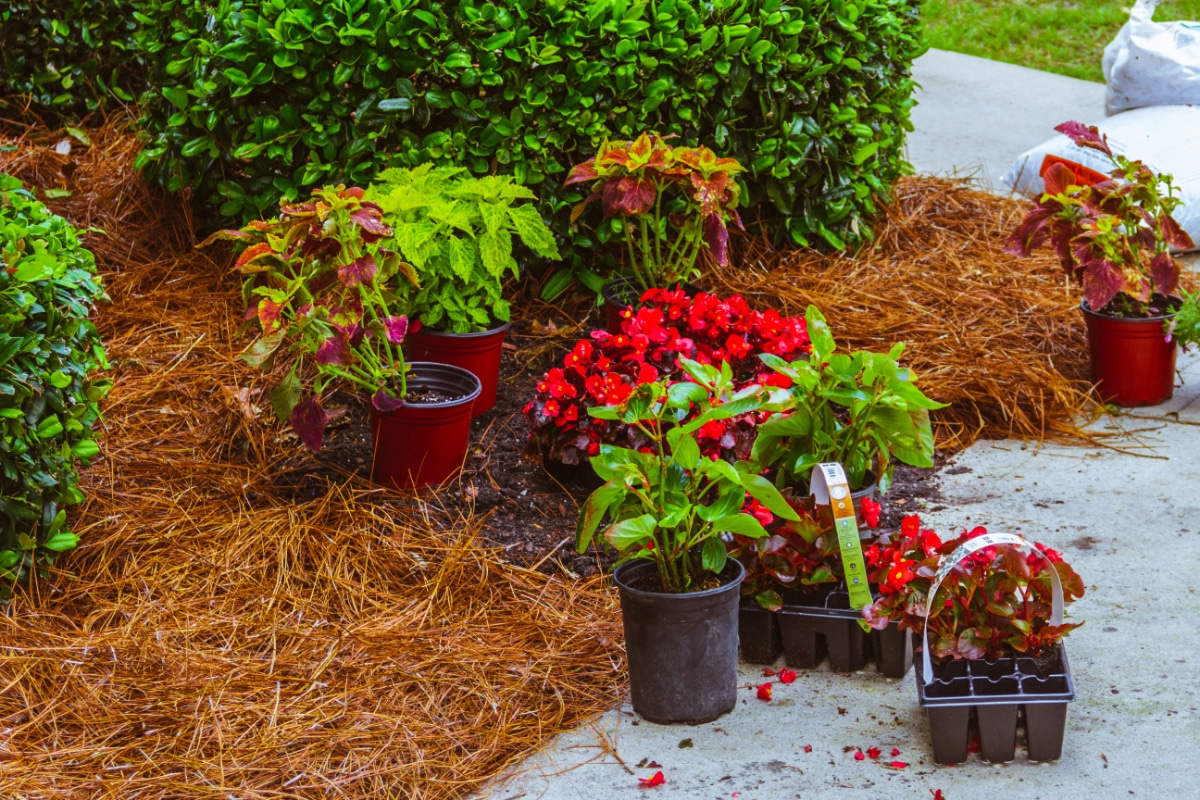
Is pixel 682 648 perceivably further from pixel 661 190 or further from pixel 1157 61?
pixel 1157 61

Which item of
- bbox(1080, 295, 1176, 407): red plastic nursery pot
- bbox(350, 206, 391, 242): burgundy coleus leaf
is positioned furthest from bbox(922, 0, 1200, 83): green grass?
bbox(350, 206, 391, 242): burgundy coleus leaf

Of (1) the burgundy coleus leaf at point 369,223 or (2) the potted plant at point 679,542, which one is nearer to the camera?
(2) the potted plant at point 679,542

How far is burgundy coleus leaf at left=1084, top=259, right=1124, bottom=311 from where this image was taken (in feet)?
12.6

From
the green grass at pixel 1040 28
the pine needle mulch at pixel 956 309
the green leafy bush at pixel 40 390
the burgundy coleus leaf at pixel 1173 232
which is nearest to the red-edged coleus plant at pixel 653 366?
the pine needle mulch at pixel 956 309

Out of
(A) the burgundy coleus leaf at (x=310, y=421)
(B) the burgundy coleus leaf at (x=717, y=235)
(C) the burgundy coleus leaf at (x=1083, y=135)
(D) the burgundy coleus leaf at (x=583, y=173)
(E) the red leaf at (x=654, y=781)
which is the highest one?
(C) the burgundy coleus leaf at (x=1083, y=135)

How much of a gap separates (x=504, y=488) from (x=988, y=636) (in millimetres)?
1486

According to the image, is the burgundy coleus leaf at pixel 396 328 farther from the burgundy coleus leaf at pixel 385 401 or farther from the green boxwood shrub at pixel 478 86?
the green boxwood shrub at pixel 478 86

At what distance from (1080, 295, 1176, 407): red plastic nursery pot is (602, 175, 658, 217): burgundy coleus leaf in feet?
5.14

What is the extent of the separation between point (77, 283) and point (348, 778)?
140cm

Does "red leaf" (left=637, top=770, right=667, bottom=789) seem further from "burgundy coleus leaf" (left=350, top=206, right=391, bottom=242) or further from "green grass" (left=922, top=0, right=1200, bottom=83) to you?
"green grass" (left=922, top=0, right=1200, bottom=83)

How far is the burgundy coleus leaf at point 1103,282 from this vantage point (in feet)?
12.6

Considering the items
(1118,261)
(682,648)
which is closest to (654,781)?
(682,648)

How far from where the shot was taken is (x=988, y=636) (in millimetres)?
2445

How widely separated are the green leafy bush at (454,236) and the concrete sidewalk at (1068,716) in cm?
144
